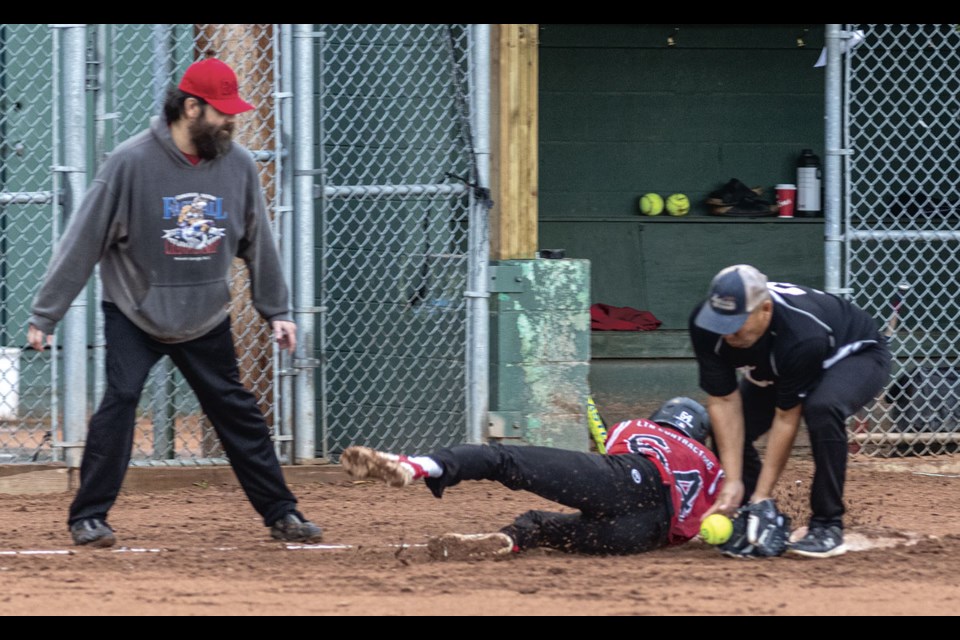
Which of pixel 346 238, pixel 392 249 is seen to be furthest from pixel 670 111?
pixel 346 238

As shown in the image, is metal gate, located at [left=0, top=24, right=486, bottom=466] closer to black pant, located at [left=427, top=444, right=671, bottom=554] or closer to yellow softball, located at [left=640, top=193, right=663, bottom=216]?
black pant, located at [left=427, top=444, right=671, bottom=554]

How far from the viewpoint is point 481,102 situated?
295 inches

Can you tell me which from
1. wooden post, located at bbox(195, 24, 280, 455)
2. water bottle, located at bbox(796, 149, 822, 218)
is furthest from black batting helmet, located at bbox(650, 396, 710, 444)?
water bottle, located at bbox(796, 149, 822, 218)

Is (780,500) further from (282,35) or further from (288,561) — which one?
(282,35)

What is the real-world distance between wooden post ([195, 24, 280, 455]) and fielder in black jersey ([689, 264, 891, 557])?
9.55 feet

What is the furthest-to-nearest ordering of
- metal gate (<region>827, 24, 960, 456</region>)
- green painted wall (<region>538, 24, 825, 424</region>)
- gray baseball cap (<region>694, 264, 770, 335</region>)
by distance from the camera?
green painted wall (<region>538, 24, 825, 424</region>), metal gate (<region>827, 24, 960, 456</region>), gray baseball cap (<region>694, 264, 770, 335</region>)

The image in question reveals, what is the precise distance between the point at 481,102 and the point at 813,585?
11.5 ft

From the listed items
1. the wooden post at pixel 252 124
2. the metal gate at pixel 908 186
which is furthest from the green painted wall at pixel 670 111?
the wooden post at pixel 252 124

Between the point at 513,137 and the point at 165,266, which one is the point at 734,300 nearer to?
the point at 165,266

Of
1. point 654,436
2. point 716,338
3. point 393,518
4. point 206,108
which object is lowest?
point 393,518

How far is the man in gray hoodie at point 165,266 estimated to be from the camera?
18.2 ft

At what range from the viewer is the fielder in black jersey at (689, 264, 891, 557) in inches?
213

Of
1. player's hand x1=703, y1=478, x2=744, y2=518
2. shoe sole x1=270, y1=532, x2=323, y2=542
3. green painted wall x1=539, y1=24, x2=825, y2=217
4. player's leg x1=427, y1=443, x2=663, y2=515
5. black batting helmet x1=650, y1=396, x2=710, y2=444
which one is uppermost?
green painted wall x1=539, y1=24, x2=825, y2=217
